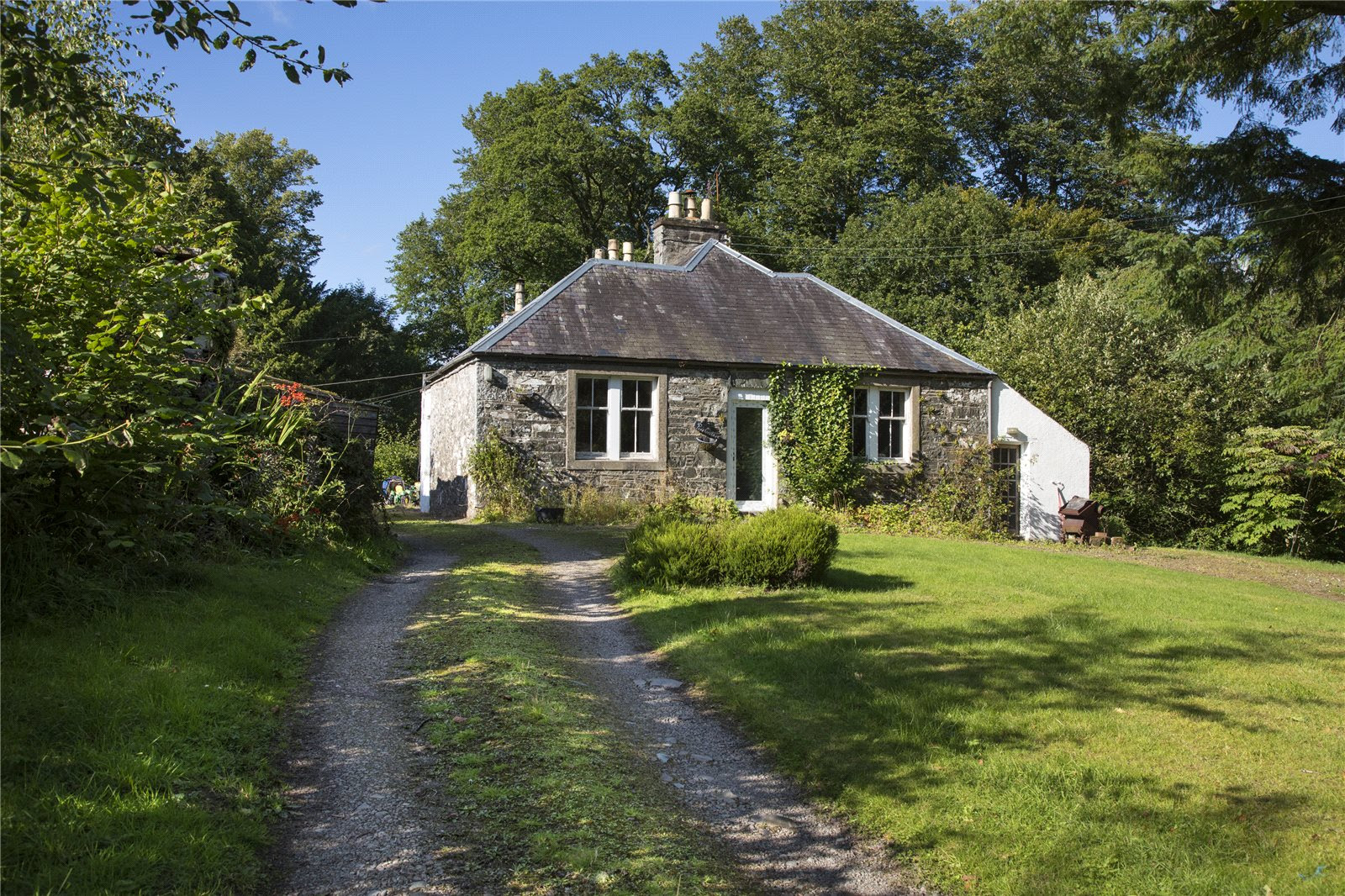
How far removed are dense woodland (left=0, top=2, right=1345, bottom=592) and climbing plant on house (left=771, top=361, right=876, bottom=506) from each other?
6314mm

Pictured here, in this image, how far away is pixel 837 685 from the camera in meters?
6.37

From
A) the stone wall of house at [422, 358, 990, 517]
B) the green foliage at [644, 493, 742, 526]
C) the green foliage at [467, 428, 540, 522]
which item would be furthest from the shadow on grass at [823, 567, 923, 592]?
the green foliage at [467, 428, 540, 522]

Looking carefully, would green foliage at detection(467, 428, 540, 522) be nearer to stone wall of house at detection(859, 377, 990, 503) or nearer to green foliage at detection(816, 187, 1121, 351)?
stone wall of house at detection(859, 377, 990, 503)

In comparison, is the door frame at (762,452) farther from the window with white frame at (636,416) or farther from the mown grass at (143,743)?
the mown grass at (143,743)

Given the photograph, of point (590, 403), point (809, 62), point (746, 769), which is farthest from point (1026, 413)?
point (809, 62)

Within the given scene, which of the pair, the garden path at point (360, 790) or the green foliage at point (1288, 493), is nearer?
the garden path at point (360, 790)

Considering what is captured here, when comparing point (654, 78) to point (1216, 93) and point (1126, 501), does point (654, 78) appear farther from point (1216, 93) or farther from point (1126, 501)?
point (1216, 93)

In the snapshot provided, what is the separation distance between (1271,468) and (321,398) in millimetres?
19919

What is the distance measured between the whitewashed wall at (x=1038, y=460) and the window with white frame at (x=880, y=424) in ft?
7.35

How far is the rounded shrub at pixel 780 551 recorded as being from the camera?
971cm

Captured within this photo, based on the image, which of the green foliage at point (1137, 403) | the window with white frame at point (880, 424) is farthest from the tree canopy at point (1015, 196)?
the window with white frame at point (880, 424)

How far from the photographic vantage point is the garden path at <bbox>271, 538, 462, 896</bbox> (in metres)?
3.79

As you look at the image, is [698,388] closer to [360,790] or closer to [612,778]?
[612,778]

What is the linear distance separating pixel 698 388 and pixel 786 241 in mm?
20401
